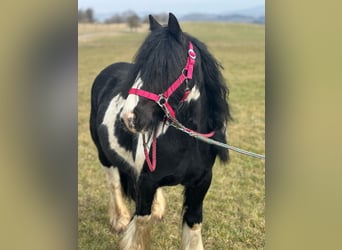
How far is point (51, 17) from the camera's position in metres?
1.44

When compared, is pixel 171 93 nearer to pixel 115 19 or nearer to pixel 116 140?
pixel 116 140

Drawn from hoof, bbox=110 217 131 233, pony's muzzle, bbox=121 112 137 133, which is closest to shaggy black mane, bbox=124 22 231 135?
pony's muzzle, bbox=121 112 137 133

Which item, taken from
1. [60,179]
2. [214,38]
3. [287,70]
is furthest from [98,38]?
[287,70]

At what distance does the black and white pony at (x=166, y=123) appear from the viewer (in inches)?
57.4

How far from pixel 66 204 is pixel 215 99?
2.18 feet

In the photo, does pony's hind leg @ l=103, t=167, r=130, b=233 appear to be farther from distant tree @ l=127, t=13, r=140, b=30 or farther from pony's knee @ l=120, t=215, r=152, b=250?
distant tree @ l=127, t=13, r=140, b=30

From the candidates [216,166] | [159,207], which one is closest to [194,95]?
[216,166]

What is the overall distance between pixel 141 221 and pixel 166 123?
0.44m

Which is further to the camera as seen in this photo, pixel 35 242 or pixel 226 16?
pixel 226 16

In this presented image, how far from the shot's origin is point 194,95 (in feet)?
5.20

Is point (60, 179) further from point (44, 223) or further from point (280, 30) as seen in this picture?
point (280, 30)

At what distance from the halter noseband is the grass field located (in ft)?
1.13

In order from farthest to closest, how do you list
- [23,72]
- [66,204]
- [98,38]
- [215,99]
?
[98,38], [215,99], [66,204], [23,72]

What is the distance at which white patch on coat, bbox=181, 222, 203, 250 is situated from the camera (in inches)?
72.1
